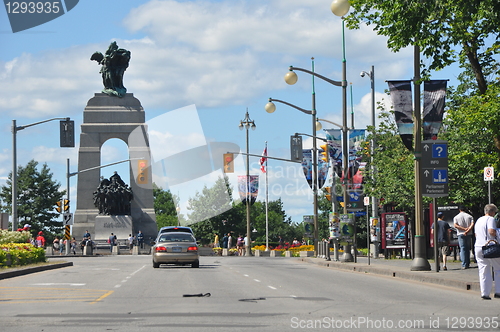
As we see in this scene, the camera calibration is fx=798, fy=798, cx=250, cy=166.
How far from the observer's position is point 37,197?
12138cm

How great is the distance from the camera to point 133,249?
64.0m

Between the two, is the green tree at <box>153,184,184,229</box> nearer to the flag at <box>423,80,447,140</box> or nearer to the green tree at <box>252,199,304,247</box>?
the green tree at <box>252,199,304,247</box>

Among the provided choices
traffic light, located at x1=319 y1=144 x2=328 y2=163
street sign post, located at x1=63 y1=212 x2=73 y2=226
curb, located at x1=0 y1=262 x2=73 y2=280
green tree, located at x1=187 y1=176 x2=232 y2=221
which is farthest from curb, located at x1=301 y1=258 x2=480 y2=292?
green tree, located at x1=187 y1=176 x2=232 y2=221

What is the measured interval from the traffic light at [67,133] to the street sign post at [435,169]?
2368 centimetres

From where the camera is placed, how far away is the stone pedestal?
71062mm

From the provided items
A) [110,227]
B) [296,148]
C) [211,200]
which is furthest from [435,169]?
[211,200]

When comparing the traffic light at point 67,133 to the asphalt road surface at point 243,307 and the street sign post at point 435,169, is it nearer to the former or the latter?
the asphalt road surface at point 243,307

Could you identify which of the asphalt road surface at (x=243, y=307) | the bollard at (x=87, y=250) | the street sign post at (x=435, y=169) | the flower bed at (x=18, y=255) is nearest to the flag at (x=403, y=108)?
the street sign post at (x=435, y=169)

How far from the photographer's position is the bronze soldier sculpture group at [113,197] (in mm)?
71438

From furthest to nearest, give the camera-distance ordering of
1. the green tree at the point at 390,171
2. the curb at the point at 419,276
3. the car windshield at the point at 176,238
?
the green tree at the point at 390,171 → the car windshield at the point at 176,238 → the curb at the point at 419,276

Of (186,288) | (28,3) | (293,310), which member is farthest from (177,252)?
(293,310)

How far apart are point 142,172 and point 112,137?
14.4 ft

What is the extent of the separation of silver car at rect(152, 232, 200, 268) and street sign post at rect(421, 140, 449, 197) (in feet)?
37.9

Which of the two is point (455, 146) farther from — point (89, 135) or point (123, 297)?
point (89, 135)
